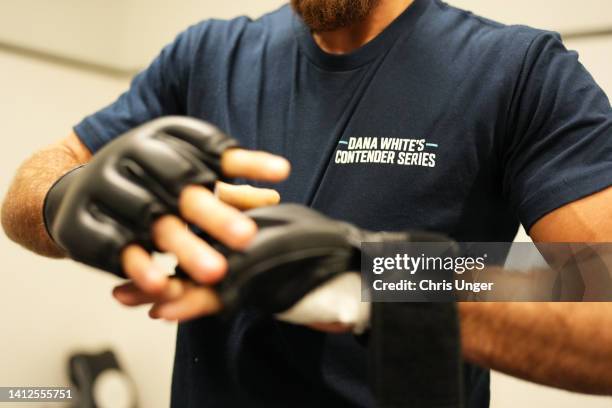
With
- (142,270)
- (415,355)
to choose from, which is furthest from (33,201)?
(415,355)

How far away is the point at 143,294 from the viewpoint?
42 cm

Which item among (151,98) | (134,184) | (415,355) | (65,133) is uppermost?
(65,133)

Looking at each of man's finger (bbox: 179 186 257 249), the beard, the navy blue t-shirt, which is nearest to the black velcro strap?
man's finger (bbox: 179 186 257 249)

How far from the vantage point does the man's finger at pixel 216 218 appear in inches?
14.5

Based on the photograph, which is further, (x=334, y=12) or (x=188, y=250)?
(x=334, y=12)

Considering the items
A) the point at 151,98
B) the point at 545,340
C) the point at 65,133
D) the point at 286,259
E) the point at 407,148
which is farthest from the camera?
the point at 65,133

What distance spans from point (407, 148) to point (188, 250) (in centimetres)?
37

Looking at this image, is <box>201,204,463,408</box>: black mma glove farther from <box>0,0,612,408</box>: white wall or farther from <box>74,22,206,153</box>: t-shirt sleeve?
<box>0,0,612,408</box>: white wall

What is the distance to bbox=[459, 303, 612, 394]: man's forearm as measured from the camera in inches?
19.2

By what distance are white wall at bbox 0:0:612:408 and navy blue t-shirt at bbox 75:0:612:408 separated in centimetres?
45

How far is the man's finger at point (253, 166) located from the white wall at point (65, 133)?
2.72 feet

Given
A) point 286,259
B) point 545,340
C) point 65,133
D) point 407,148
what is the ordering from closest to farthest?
point 286,259 < point 545,340 < point 407,148 < point 65,133

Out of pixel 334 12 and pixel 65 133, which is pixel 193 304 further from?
pixel 65 133

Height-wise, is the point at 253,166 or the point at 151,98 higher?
the point at 151,98
